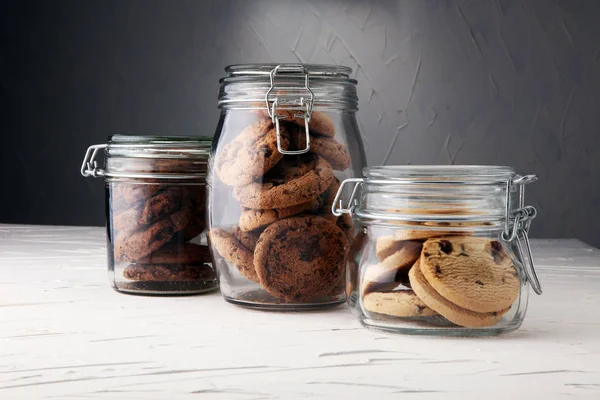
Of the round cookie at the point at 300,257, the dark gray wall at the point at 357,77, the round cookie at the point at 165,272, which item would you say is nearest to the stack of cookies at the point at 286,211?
the round cookie at the point at 300,257

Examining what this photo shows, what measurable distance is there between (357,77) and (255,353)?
1.51m

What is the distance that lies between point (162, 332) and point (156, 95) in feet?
5.13

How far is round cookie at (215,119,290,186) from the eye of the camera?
2.56 feet

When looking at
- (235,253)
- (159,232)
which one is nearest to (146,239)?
(159,232)

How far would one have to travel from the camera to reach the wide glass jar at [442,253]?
0.67 meters

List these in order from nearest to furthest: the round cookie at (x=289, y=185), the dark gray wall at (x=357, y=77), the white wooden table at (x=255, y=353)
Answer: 1. the white wooden table at (x=255, y=353)
2. the round cookie at (x=289, y=185)
3. the dark gray wall at (x=357, y=77)

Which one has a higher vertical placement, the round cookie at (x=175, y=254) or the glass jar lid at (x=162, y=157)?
the glass jar lid at (x=162, y=157)

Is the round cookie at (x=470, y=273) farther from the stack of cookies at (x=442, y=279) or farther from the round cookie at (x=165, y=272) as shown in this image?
the round cookie at (x=165, y=272)

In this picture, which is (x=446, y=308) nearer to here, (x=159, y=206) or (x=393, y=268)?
(x=393, y=268)

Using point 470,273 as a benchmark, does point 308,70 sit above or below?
above

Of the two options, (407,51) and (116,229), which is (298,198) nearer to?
(116,229)

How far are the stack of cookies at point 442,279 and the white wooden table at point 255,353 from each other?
0.03m

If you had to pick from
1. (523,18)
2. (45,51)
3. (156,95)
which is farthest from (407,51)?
(45,51)

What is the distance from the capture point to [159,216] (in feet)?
2.89
